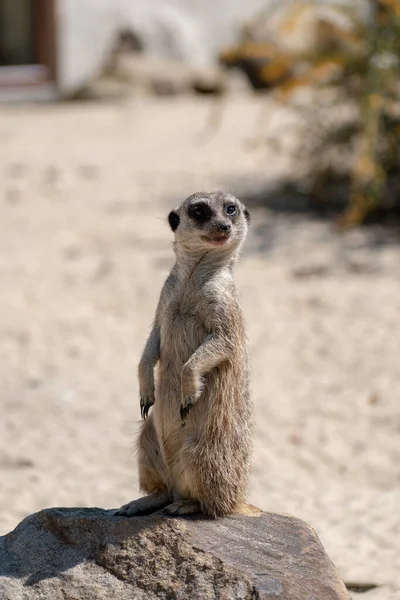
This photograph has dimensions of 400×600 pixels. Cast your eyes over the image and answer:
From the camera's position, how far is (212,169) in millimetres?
11555

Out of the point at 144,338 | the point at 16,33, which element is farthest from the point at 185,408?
the point at 16,33

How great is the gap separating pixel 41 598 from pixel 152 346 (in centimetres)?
94

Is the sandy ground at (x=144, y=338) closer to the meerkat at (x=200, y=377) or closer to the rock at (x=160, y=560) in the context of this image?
the rock at (x=160, y=560)

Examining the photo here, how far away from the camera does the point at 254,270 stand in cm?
855

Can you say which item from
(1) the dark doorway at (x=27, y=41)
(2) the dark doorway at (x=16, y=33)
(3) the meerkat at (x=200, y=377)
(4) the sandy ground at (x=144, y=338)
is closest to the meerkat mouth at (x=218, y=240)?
(3) the meerkat at (x=200, y=377)

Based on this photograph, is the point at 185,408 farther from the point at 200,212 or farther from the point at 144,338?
the point at 144,338

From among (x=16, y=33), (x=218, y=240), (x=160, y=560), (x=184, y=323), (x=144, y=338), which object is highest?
(x=16, y=33)

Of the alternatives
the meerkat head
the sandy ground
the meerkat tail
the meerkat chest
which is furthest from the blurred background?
→ the meerkat head

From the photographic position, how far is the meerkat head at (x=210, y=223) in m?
3.56

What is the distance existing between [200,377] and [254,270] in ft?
16.8

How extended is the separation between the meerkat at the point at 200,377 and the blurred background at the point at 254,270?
0.90 metres

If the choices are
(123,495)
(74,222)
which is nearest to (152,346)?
(123,495)

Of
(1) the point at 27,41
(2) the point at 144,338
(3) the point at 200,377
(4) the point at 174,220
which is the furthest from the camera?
(1) the point at 27,41

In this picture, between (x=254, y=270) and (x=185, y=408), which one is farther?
(x=254, y=270)
